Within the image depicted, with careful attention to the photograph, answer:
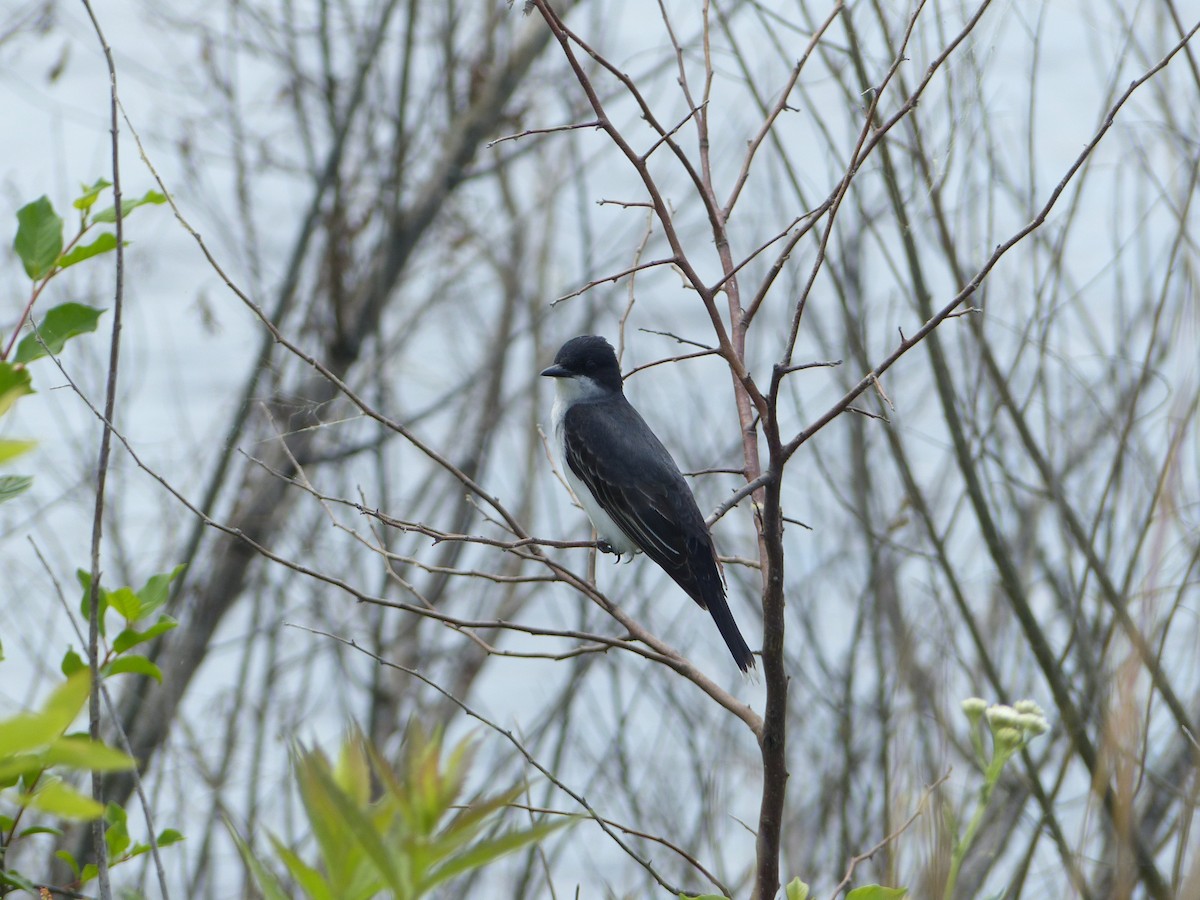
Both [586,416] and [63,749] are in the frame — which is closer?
[63,749]

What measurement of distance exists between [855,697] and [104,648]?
570 cm

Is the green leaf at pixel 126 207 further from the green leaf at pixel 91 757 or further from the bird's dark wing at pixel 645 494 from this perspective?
the bird's dark wing at pixel 645 494

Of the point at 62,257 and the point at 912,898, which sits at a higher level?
the point at 62,257

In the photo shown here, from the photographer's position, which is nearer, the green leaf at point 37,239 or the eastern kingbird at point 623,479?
the green leaf at point 37,239

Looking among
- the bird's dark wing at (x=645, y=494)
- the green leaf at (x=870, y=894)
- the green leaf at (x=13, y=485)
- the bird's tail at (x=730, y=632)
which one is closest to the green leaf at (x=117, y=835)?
the green leaf at (x=13, y=485)

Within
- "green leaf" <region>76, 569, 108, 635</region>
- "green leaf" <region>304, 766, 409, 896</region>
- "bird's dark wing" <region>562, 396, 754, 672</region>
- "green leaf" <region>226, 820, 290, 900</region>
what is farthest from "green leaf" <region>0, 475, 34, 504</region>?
"bird's dark wing" <region>562, 396, 754, 672</region>

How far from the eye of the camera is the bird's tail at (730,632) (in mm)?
4035

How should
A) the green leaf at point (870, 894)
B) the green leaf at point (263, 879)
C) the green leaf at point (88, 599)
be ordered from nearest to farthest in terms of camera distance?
1. the green leaf at point (263, 879)
2. the green leaf at point (870, 894)
3. the green leaf at point (88, 599)

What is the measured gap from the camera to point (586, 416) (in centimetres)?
525

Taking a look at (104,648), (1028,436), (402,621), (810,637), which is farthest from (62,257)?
(402,621)

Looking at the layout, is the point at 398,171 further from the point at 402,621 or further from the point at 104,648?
the point at 104,648

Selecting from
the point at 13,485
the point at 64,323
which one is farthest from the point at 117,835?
the point at 64,323

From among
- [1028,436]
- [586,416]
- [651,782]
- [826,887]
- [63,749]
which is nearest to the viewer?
[63,749]

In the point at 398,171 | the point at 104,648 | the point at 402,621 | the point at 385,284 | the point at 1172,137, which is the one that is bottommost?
the point at 104,648
